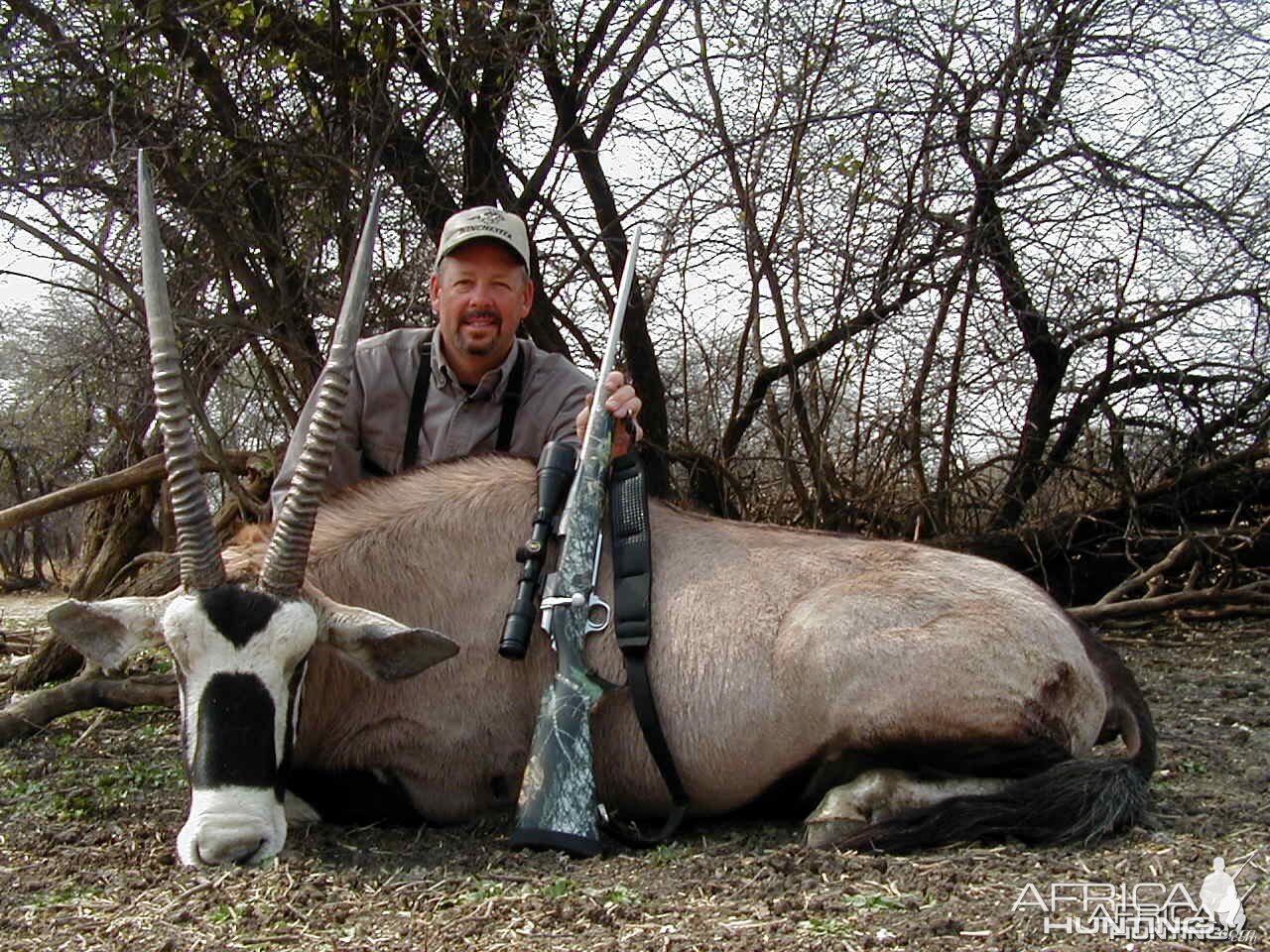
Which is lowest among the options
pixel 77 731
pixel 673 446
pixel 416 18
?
pixel 77 731

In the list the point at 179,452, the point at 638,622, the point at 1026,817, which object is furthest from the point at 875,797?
the point at 179,452

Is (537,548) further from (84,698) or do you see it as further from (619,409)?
(84,698)

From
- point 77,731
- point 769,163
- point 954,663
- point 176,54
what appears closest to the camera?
point 954,663

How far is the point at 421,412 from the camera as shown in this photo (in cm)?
532

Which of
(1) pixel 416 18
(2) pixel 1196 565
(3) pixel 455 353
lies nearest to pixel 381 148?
(1) pixel 416 18

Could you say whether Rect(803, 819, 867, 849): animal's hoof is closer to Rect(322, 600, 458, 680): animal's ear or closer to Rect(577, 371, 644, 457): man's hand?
Rect(322, 600, 458, 680): animal's ear

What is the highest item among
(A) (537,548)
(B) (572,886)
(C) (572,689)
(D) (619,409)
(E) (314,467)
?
(D) (619,409)

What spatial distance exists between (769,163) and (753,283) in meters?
0.78

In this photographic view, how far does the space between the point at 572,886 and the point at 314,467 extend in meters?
1.58

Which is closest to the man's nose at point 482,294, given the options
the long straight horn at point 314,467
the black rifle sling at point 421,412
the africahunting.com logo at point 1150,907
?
the black rifle sling at point 421,412

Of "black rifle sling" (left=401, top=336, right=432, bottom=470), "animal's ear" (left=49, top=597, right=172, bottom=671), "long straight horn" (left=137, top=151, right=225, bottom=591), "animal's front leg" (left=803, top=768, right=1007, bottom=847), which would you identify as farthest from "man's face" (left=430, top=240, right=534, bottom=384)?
"animal's front leg" (left=803, top=768, right=1007, bottom=847)

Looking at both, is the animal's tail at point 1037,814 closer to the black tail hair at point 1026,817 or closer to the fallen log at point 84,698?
the black tail hair at point 1026,817

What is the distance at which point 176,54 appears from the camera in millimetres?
6176

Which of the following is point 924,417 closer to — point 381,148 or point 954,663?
point 381,148
